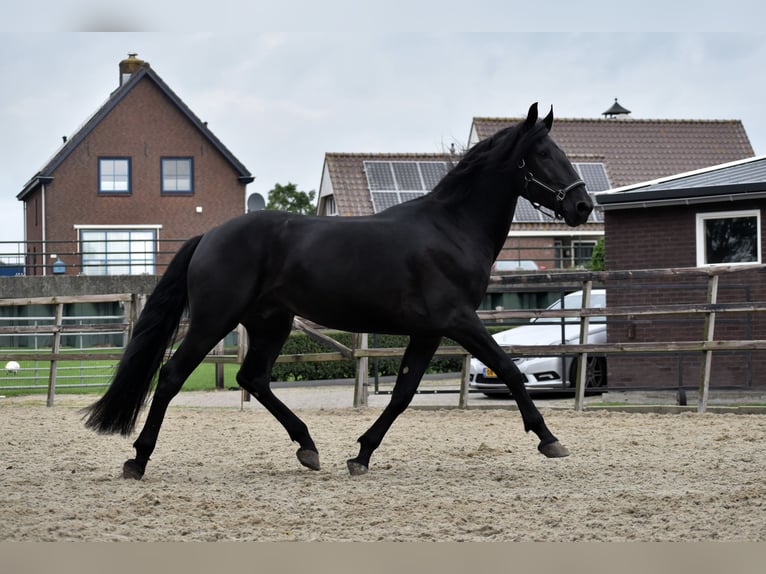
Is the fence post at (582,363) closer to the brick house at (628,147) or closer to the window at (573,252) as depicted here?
the window at (573,252)

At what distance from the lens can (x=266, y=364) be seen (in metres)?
7.11

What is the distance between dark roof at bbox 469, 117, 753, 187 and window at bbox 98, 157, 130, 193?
12883 mm

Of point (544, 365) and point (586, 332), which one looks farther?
point (544, 365)

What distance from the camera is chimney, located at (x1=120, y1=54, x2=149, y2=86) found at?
40812mm

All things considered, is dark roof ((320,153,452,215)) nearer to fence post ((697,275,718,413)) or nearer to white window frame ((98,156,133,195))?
white window frame ((98,156,133,195))

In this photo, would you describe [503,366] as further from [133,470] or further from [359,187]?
[359,187]

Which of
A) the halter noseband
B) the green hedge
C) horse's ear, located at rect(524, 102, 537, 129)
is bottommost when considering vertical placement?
the green hedge

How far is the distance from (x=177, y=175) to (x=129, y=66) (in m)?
5.77

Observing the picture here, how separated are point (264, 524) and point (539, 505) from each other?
1.45 meters

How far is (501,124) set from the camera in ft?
130

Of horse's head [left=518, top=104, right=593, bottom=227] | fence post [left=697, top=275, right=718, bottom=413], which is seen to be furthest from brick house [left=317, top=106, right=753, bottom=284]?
horse's head [left=518, top=104, right=593, bottom=227]

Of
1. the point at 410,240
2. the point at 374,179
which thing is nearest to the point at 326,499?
the point at 410,240

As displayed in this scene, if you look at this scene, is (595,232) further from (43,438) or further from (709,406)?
(43,438)

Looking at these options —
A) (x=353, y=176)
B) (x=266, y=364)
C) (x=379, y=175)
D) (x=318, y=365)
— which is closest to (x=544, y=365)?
(x=318, y=365)
